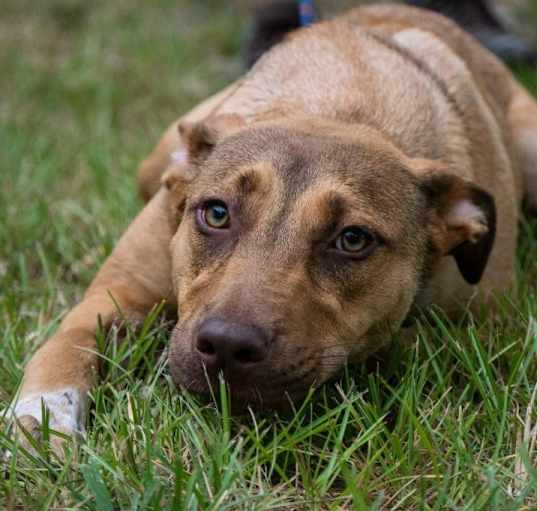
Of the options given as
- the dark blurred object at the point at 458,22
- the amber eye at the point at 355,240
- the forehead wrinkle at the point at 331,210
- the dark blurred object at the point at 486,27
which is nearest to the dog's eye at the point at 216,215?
the forehead wrinkle at the point at 331,210

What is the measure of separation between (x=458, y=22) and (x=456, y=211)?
400 cm

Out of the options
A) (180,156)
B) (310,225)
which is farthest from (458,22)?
(310,225)

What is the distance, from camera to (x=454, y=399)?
3.50 meters

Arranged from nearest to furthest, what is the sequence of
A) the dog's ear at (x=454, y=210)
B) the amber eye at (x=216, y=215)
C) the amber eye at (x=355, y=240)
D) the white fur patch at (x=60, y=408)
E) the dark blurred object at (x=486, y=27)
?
the white fur patch at (x=60, y=408) < the amber eye at (x=355, y=240) < the amber eye at (x=216, y=215) < the dog's ear at (x=454, y=210) < the dark blurred object at (x=486, y=27)

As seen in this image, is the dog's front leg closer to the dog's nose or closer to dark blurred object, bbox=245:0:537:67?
the dog's nose

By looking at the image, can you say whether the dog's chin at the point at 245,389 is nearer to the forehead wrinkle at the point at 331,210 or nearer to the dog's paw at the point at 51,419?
the dog's paw at the point at 51,419

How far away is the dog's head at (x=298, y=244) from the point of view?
303 cm

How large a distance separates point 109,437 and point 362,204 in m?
1.23

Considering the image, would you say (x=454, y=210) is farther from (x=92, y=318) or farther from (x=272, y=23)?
(x=272, y=23)

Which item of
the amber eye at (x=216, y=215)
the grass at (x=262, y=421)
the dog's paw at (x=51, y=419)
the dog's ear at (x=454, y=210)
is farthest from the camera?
the dog's ear at (x=454, y=210)

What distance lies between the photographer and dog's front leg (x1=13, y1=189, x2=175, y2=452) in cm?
337

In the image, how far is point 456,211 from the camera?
385 centimetres

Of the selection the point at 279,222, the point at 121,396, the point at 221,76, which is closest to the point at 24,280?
the point at 121,396

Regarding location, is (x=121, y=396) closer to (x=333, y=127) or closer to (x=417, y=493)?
(x=417, y=493)
